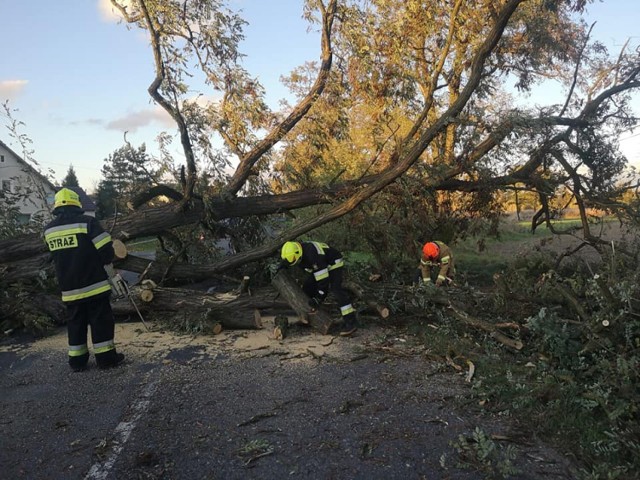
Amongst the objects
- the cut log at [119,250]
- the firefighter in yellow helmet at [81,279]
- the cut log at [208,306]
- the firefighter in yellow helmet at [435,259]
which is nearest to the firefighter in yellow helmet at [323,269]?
the cut log at [208,306]

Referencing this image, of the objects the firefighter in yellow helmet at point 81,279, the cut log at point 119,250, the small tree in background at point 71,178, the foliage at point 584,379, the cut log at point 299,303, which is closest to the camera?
the foliage at point 584,379

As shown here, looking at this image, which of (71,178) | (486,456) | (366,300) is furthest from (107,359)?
(71,178)

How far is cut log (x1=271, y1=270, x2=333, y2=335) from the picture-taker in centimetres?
567

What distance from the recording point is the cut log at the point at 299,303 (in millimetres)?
5672

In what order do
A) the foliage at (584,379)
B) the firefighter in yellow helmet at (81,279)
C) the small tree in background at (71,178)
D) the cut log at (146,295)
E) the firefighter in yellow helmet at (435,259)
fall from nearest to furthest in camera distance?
1. the foliage at (584,379)
2. the firefighter in yellow helmet at (81,279)
3. the cut log at (146,295)
4. the firefighter in yellow helmet at (435,259)
5. the small tree in background at (71,178)

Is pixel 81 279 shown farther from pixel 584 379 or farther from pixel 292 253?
pixel 584 379

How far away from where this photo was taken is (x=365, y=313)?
6250 millimetres

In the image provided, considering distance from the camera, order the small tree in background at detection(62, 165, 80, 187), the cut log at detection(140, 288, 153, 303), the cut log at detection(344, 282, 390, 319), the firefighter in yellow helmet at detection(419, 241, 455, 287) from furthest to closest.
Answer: the small tree in background at detection(62, 165, 80, 187)
the firefighter in yellow helmet at detection(419, 241, 455, 287)
the cut log at detection(140, 288, 153, 303)
the cut log at detection(344, 282, 390, 319)

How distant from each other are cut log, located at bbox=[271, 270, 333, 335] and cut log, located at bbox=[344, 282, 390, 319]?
50 cm

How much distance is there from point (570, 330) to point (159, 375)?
363 centimetres

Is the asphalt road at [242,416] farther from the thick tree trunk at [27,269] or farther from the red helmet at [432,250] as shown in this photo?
the red helmet at [432,250]

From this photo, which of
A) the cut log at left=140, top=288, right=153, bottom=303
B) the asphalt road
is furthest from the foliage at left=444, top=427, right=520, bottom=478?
the cut log at left=140, top=288, right=153, bottom=303

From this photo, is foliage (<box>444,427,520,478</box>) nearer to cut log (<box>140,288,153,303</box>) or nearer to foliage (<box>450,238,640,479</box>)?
foliage (<box>450,238,640,479</box>)

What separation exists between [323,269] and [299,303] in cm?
52
